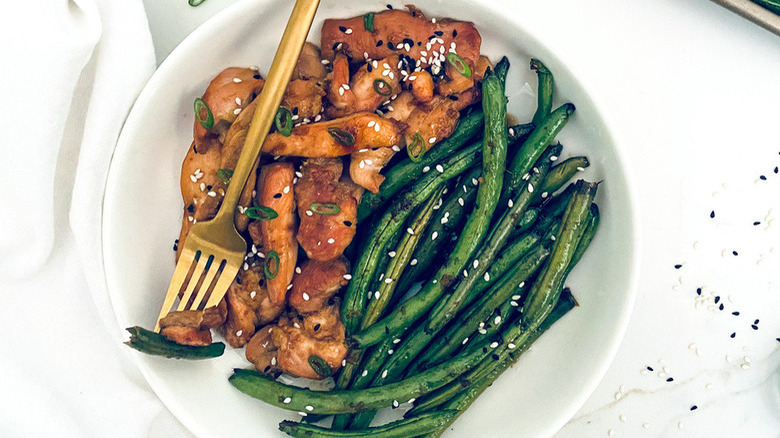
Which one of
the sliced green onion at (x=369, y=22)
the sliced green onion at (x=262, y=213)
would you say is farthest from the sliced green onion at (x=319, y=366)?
the sliced green onion at (x=369, y=22)

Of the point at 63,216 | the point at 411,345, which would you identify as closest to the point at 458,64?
the point at 411,345

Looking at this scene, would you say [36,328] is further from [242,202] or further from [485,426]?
[485,426]

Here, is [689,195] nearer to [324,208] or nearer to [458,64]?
[458,64]

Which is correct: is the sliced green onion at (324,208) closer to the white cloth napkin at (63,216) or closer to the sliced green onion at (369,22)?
the sliced green onion at (369,22)

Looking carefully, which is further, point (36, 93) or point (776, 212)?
point (776, 212)

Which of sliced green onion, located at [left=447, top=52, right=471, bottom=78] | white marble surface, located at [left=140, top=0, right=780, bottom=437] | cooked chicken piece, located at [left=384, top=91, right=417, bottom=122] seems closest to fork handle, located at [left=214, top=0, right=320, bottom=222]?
cooked chicken piece, located at [left=384, top=91, right=417, bottom=122]

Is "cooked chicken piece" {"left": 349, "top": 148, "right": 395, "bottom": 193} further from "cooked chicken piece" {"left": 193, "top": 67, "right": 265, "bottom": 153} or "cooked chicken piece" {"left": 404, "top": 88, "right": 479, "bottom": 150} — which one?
"cooked chicken piece" {"left": 193, "top": 67, "right": 265, "bottom": 153}

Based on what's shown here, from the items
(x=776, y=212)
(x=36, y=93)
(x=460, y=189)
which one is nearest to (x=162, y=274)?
(x=36, y=93)
